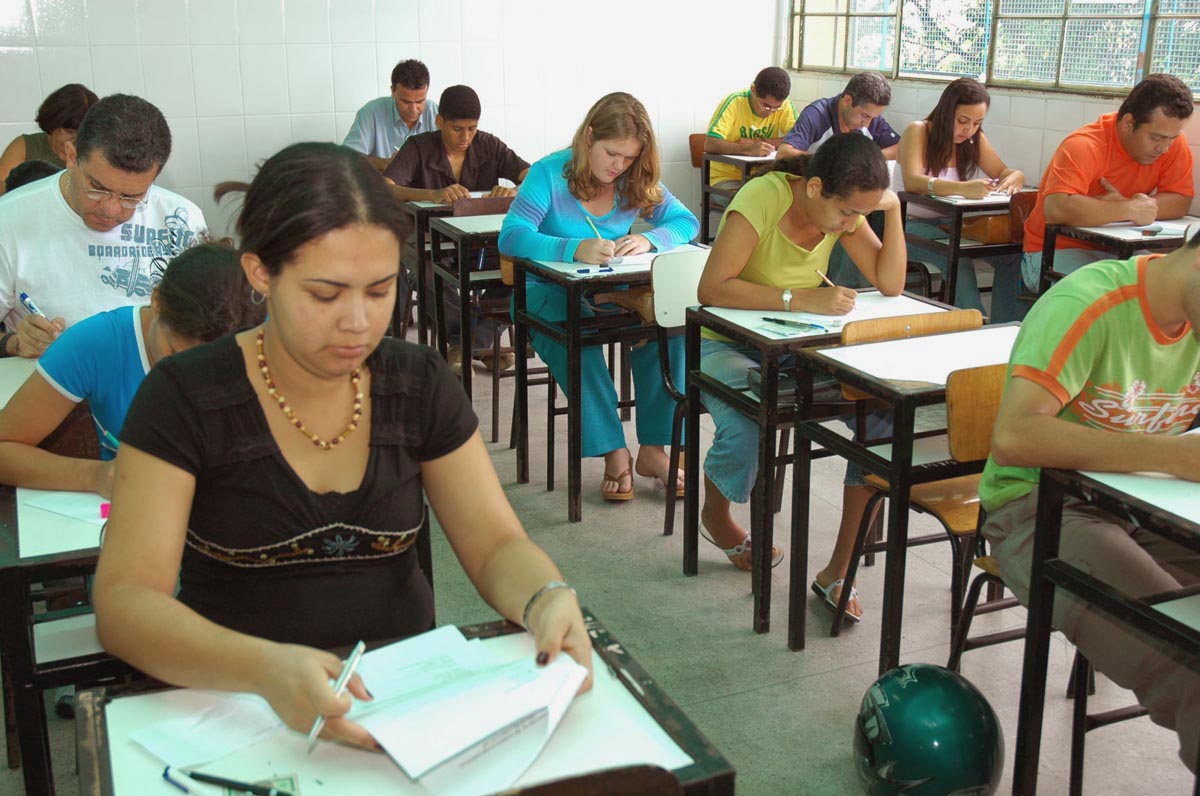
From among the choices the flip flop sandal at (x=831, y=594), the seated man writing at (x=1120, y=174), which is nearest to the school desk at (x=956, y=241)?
the seated man writing at (x=1120, y=174)

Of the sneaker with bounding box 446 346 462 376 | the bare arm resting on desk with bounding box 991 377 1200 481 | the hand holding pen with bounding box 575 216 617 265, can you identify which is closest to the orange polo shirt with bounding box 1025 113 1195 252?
the hand holding pen with bounding box 575 216 617 265

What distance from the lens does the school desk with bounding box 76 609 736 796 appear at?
1.06 metres

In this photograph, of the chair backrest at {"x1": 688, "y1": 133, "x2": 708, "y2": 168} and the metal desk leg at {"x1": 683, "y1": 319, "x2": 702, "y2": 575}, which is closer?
the metal desk leg at {"x1": 683, "y1": 319, "x2": 702, "y2": 575}

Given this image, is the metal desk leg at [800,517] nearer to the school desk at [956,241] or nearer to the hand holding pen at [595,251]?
Answer: the hand holding pen at [595,251]

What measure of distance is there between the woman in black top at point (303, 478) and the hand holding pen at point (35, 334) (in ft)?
4.33

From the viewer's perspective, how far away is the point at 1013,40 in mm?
5613

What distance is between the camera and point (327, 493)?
1.37 m

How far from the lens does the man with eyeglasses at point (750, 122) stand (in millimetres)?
6570

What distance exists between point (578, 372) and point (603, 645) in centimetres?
221

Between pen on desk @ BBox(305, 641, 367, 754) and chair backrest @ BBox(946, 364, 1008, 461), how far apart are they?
144 centimetres

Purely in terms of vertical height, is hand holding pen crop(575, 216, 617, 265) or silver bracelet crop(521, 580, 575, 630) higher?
hand holding pen crop(575, 216, 617, 265)

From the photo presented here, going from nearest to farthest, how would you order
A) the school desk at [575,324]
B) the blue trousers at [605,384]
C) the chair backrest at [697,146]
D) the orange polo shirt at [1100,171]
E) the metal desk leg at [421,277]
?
the school desk at [575,324], the blue trousers at [605,384], the orange polo shirt at [1100,171], the metal desk leg at [421,277], the chair backrest at [697,146]

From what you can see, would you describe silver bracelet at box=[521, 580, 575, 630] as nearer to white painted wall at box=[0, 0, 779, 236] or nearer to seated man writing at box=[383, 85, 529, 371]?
seated man writing at box=[383, 85, 529, 371]

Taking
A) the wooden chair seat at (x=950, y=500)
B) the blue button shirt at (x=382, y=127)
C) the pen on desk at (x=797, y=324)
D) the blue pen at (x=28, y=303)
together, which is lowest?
the wooden chair seat at (x=950, y=500)
